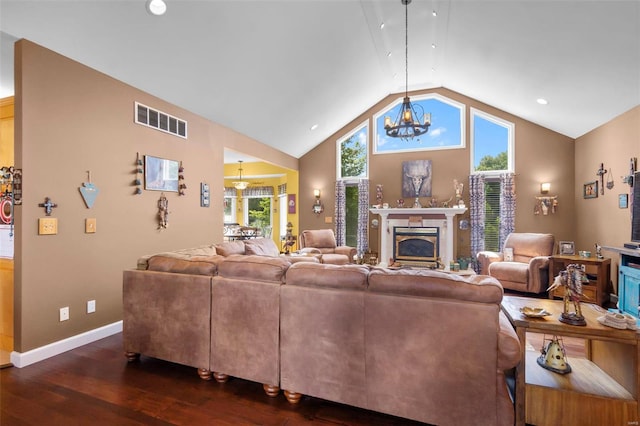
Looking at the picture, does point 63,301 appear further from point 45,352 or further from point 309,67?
point 309,67

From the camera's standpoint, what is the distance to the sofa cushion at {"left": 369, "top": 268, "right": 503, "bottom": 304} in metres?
1.65

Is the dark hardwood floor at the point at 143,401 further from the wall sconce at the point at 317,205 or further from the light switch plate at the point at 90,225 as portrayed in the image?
the wall sconce at the point at 317,205

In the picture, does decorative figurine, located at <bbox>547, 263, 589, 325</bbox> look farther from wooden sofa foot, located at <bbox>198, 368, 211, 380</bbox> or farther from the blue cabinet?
the blue cabinet

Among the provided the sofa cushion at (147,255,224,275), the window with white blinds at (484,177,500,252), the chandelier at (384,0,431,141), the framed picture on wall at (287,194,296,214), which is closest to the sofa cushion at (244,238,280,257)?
the sofa cushion at (147,255,224,275)

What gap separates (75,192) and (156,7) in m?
1.98

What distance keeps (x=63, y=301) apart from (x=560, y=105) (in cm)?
750

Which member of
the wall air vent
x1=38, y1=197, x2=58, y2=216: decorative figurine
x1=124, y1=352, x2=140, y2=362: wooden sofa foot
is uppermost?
the wall air vent

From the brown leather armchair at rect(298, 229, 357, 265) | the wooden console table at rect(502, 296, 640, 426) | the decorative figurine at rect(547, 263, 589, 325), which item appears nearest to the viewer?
the wooden console table at rect(502, 296, 640, 426)

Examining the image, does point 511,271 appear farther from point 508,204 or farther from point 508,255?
point 508,204

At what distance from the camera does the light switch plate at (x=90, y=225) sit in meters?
3.09

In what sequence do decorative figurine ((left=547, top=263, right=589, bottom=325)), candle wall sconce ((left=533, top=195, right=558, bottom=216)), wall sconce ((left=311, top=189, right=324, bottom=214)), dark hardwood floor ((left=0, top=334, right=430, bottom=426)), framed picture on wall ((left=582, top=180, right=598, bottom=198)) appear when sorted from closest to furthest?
1. decorative figurine ((left=547, top=263, right=589, bottom=325))
2. dark hardwood floor ((left=0, top=334, right=430, bottom=426))
3. framed picture on wall ((left=582, top=180, right=598, bottom=198))
4. candle wall sconce ((left=533, top=195, right=558, bottom=216))
5. wall sconce ((left=311, top=189, right=324, bottom=214))

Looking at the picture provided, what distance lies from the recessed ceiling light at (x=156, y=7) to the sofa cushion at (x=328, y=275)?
2.80m

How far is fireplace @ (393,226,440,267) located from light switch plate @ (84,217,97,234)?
5838 millimetres

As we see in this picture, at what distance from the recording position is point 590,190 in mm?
5426
